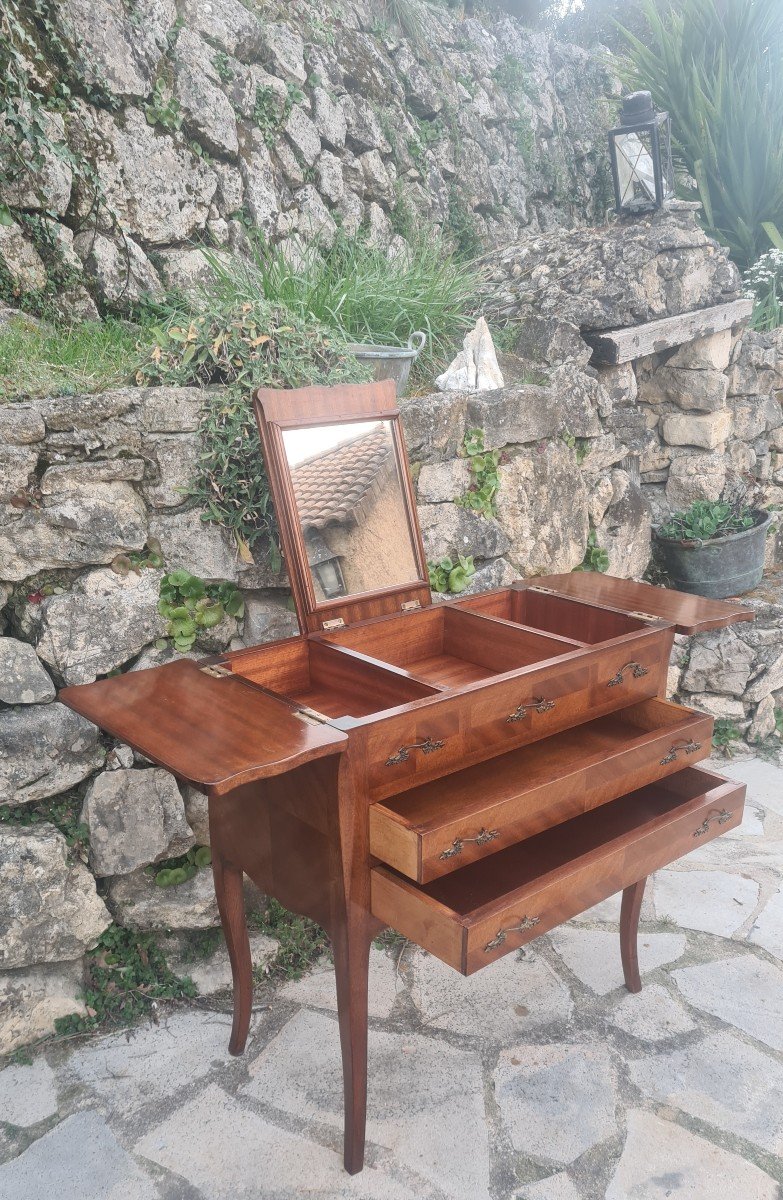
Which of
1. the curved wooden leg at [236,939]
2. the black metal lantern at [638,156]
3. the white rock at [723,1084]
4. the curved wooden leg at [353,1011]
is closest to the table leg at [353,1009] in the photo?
the curved wooden leg at [353,1011]

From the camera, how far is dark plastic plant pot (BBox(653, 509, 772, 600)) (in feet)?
14.6

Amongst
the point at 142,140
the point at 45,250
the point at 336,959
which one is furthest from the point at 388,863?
the point at 142,140

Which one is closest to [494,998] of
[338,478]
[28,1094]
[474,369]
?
[28,1094]

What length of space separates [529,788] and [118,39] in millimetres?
3483

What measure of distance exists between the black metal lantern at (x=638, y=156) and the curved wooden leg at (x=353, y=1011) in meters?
4.16

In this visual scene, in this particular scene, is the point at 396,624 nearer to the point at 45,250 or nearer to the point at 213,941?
the point at 213,941

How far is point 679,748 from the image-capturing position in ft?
7.29

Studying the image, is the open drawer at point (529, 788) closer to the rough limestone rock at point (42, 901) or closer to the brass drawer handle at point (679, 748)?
the brass drawer handle at point (679, 748)

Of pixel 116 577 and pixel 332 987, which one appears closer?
pixel 116 577

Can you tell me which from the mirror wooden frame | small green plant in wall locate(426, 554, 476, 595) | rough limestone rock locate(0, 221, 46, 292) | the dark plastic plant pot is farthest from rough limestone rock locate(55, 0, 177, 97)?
the dark plastic plant pot

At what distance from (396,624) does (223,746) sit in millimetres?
832

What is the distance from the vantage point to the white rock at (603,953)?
8.99ft

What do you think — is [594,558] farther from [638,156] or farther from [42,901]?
[42,901]

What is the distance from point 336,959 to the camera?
1.93 metres
